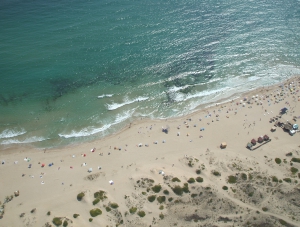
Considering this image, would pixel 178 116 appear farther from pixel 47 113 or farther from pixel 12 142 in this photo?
pixel 12 142

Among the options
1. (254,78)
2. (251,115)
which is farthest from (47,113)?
(254,78)

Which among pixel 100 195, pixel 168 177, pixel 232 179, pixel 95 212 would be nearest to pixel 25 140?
pixel 100 195

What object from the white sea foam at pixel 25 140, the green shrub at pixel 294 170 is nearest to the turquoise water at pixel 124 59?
the white sea foam at pixel 25 140

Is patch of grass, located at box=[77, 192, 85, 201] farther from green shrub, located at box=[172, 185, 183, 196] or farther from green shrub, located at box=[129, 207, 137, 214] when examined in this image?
green shrub, located at box=[172, 185, 183, 196]

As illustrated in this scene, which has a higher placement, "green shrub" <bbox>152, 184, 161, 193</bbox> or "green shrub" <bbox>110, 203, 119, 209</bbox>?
"green shrub" <bbox>152, 184, 161, 193</bbox>

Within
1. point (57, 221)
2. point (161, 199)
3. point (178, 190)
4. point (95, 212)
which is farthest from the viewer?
point (178, 190)

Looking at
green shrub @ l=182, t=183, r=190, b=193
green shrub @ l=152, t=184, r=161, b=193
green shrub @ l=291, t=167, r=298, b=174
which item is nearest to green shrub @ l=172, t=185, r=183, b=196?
green shrub @ l=182, t=183, r=190, b=193

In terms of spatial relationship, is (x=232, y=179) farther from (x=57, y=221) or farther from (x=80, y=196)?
(x=57, y=221)
